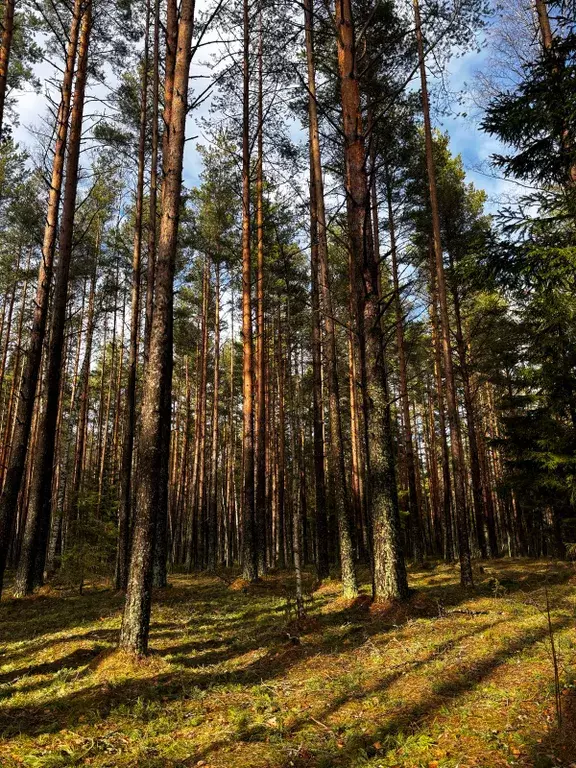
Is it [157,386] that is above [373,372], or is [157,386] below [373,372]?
below

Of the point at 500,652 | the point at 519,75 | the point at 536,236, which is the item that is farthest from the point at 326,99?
the point at 500,652

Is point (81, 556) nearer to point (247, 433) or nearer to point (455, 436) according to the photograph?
point (247, 433)

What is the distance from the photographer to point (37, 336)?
8.78m

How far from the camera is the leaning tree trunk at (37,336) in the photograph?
7449 mm

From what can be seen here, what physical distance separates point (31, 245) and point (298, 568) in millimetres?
21944

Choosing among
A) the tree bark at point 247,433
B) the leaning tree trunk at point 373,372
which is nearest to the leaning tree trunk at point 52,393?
the tree bark at point 247,433

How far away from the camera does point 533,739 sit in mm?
3250

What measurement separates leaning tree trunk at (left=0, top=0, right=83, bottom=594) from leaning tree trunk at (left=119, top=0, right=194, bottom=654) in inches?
107

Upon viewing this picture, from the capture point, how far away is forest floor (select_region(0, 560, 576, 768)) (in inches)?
131

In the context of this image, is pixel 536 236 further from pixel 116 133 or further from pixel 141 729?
pixel 116 133

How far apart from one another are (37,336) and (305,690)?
25.1 ft

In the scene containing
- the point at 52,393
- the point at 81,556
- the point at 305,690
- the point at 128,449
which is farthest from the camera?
the point at 128,449

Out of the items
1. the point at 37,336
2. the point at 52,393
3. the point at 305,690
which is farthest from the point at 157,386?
the point at 52,393

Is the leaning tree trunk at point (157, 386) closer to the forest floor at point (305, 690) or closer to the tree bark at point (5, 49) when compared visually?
the forest floor at point (305, 690)
